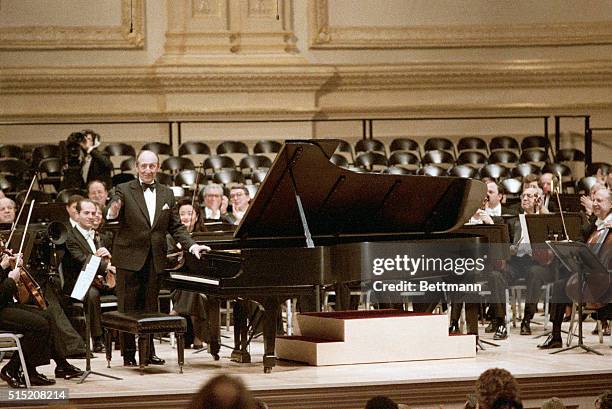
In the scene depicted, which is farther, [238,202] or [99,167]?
[99,167]

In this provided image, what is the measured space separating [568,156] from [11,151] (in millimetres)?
6553

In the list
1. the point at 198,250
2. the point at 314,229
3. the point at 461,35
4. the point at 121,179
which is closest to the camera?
the point at 198,250

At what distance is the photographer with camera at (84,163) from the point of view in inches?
449

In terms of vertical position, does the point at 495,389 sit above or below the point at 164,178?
below

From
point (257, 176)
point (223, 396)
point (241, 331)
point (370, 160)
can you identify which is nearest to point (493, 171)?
point (370, 160)

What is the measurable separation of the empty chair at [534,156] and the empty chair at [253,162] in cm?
302

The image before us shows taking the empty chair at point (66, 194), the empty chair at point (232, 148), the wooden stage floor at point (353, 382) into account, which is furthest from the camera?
the empty chair at point (232, 148)

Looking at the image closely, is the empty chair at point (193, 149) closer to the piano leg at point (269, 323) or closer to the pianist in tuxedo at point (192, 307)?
the pianist in tuxedo at point (192, 307)

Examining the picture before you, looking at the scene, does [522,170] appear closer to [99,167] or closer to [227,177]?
[227,177]

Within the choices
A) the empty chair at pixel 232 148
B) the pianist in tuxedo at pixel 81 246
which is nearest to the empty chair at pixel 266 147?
the empty chair at pixel 232 148

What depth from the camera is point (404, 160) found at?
13297 millimetres

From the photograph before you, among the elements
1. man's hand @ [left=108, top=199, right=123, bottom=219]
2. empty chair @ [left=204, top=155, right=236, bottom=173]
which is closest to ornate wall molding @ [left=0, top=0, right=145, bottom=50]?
empty chair @ [left=204, top=155, right=236, bottom=173]

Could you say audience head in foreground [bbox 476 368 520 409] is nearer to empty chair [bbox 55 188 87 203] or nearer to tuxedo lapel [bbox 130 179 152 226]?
tuxedo lapel [bbox 130 179 152 226]

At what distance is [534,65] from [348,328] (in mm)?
8239
